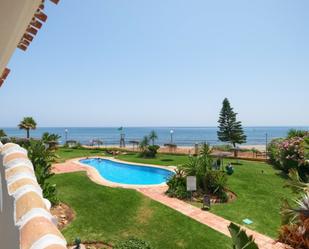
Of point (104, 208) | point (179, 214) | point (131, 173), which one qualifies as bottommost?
point (131, 173)

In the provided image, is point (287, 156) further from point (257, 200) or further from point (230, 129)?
point (230, 129)

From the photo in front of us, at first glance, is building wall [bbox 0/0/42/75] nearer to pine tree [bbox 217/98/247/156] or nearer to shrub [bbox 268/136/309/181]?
shrub [bbox 268/136/309/181]

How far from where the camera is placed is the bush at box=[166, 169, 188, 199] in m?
13.7

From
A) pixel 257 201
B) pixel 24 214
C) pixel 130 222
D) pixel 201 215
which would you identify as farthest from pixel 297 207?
pixel 24 214

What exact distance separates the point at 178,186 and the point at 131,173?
308 inches

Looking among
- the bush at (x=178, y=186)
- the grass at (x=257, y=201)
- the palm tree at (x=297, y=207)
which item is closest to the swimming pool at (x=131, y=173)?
the bush at (x=178, y=186)

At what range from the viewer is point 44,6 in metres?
2.77

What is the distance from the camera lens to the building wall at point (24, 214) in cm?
113

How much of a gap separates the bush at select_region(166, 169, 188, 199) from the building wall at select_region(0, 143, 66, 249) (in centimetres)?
1191

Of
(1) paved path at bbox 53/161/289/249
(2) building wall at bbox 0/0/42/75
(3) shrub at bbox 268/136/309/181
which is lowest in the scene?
(1) paved path at bbox 53/161/289/249

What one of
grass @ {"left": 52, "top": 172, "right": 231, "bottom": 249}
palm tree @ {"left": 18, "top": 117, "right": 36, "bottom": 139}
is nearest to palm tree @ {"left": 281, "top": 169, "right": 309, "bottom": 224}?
grass @ {"left": 52, "top": 172, "right": 231, "bottom": 249}

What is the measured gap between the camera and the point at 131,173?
21.5 metres

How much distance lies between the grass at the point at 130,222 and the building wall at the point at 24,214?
7241 millimetres

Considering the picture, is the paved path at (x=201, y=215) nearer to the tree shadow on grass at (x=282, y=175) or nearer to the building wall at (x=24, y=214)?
the building wall at (x=24, y=214)
